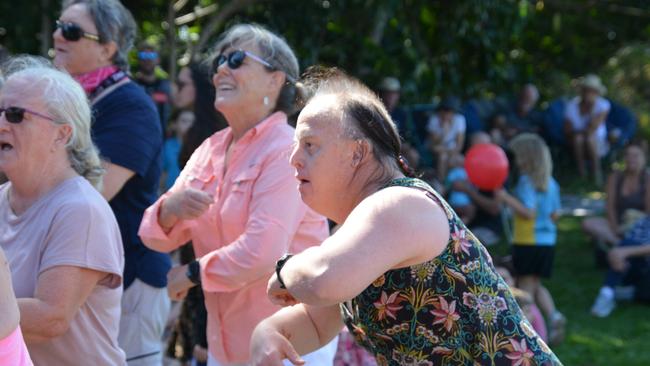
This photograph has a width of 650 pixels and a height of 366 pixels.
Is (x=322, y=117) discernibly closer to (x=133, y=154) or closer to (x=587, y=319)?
(x=133, y=154)

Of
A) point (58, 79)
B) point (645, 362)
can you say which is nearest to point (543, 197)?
point (645, 362)

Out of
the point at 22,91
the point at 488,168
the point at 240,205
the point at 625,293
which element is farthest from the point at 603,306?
the point at 22,91

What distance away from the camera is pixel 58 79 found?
127 inches

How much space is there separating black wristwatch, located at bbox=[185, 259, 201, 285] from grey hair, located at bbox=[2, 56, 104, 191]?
1.41ft

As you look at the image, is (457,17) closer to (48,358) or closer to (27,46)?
(27,46)

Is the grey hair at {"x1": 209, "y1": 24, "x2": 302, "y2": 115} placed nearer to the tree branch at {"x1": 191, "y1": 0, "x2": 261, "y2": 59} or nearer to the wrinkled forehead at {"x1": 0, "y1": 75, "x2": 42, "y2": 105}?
the wrinkled forehead at {"x1": 0, "y1": 75, "x2": 42, "y2": 105}

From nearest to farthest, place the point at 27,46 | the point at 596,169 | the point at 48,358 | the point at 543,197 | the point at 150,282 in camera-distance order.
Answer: the point at 48,358, the point at 150,282, the point at 543,197, the point at 27,46, the point at 596,169

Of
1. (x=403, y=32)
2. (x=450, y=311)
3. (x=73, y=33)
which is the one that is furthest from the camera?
(x=403, y=32)

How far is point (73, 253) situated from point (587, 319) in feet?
20.4

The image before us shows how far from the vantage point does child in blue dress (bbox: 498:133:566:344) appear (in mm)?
8172

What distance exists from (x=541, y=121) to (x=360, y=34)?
3.29 m

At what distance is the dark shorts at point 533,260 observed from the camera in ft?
26.8

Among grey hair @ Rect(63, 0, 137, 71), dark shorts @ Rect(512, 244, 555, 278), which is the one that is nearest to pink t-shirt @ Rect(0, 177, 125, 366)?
grey hair @ Rect(63, 0, 137, 71)

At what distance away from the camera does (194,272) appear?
354 cm
